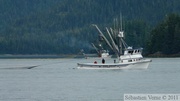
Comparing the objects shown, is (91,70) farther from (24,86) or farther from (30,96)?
(30,96)

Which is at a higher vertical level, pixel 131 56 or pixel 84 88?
pixel 131 56

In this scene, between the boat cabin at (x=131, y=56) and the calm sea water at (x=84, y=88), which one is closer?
the calm sea water at (x=84, y=88)

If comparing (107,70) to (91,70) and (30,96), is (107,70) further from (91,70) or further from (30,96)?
(30,96)

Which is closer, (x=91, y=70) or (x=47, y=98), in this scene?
(x=47, y=98)

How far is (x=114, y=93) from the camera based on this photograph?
70.0 metres

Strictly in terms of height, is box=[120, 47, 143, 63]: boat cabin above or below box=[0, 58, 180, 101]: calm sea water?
above

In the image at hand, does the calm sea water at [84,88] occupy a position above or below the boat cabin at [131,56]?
below

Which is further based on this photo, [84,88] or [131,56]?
[131,56]

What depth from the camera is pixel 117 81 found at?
87.8m

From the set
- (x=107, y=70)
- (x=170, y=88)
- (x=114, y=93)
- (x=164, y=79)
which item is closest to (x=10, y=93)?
(x=114, y=93)

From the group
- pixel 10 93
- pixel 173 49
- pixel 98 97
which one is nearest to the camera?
pixel 98 97

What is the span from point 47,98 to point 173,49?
13502 centimetres

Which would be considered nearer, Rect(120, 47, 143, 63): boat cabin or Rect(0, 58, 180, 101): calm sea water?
Rect(0, 58, 180, 101): calm sea water

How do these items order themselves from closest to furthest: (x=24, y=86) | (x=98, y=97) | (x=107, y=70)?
1. (x=98, y=97)
2. (x=24, y=86)
3. (x=107, y=70)
